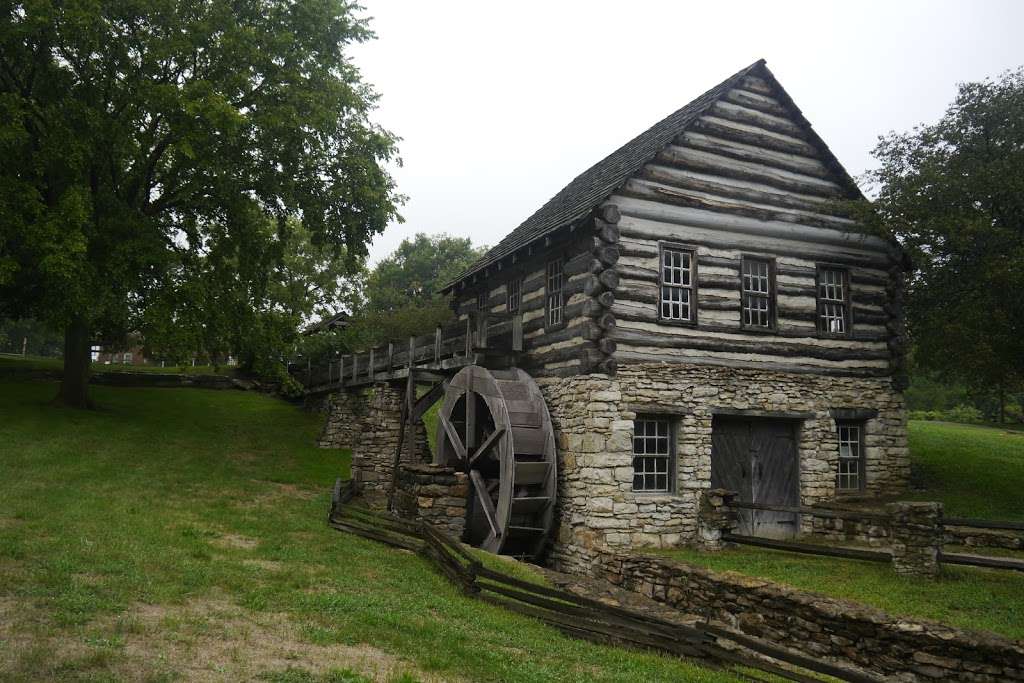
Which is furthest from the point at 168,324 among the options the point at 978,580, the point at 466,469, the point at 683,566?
the point at 978,580

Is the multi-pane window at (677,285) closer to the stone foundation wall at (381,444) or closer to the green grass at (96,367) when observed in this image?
the stone foundation wall at (381,444)

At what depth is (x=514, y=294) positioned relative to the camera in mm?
17141

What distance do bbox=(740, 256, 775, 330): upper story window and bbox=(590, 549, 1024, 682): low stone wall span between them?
562cm

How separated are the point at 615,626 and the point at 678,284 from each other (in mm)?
7750

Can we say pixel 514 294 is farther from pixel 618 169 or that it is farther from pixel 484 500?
pixel 484 500

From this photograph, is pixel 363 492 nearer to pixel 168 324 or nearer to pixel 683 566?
pixel 168 324

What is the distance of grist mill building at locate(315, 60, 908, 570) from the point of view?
13250 millimetres

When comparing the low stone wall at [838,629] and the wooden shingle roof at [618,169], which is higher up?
the wooden shingle roof at [618,169]

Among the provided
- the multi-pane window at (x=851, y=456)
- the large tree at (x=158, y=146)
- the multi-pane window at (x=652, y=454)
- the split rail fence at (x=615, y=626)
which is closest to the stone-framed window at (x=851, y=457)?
the multi-pane window at (x=851, y=456)

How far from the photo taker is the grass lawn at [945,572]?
27.5 ft

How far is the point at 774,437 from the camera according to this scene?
14.4 meters

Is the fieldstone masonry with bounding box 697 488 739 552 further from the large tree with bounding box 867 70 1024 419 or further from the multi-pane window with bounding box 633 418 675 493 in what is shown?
the large tree with bounding box 867 70 1024 419

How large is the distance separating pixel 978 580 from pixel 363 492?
13.9m

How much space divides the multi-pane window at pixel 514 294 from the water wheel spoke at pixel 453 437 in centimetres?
290
